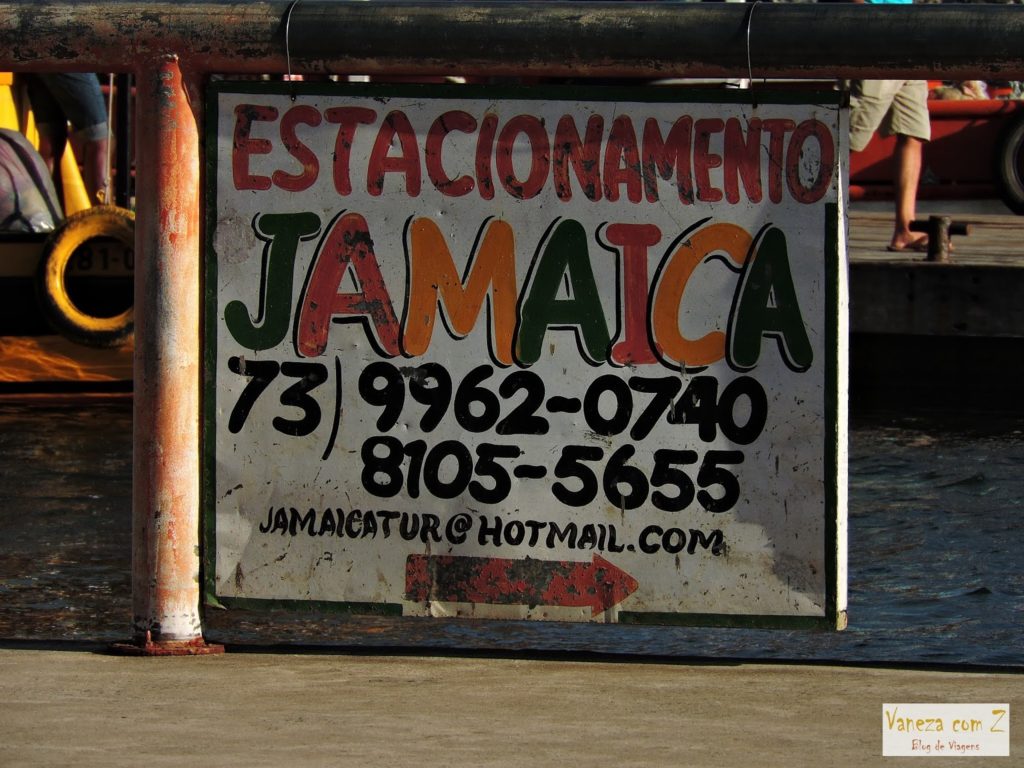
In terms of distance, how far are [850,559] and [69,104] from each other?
24.4ft

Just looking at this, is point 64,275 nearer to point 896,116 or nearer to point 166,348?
point 896,116

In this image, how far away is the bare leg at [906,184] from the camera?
9906mm

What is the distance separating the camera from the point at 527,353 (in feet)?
14.0

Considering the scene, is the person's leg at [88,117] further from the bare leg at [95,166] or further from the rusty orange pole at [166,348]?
the rusty orange pole at [166,348]

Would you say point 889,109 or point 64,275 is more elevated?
point 889,109

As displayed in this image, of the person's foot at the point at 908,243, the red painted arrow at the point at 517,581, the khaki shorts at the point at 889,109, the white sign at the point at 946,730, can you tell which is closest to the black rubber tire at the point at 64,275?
the khaki shorts at the point at 889,109

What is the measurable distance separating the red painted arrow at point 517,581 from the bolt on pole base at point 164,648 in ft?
1.87

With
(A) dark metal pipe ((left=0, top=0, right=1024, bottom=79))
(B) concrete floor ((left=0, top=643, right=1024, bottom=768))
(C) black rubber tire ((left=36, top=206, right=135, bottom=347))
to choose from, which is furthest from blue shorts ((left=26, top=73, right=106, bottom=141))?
(B) concrete floor ((left=0, top=643, right=1024, bottom=768))

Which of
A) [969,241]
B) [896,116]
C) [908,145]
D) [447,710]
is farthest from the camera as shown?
[969,241]

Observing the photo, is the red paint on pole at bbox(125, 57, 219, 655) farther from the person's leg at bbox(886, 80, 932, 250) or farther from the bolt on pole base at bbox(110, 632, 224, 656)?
the person's leg at bbox(886, 80, 932, 250)

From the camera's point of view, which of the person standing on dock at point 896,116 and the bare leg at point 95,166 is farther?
the bare leg at point 95,166

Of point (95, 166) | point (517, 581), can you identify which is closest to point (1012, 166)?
point (95, 166)

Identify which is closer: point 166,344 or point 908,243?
point 166,344

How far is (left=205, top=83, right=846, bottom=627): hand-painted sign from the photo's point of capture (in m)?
4.18
